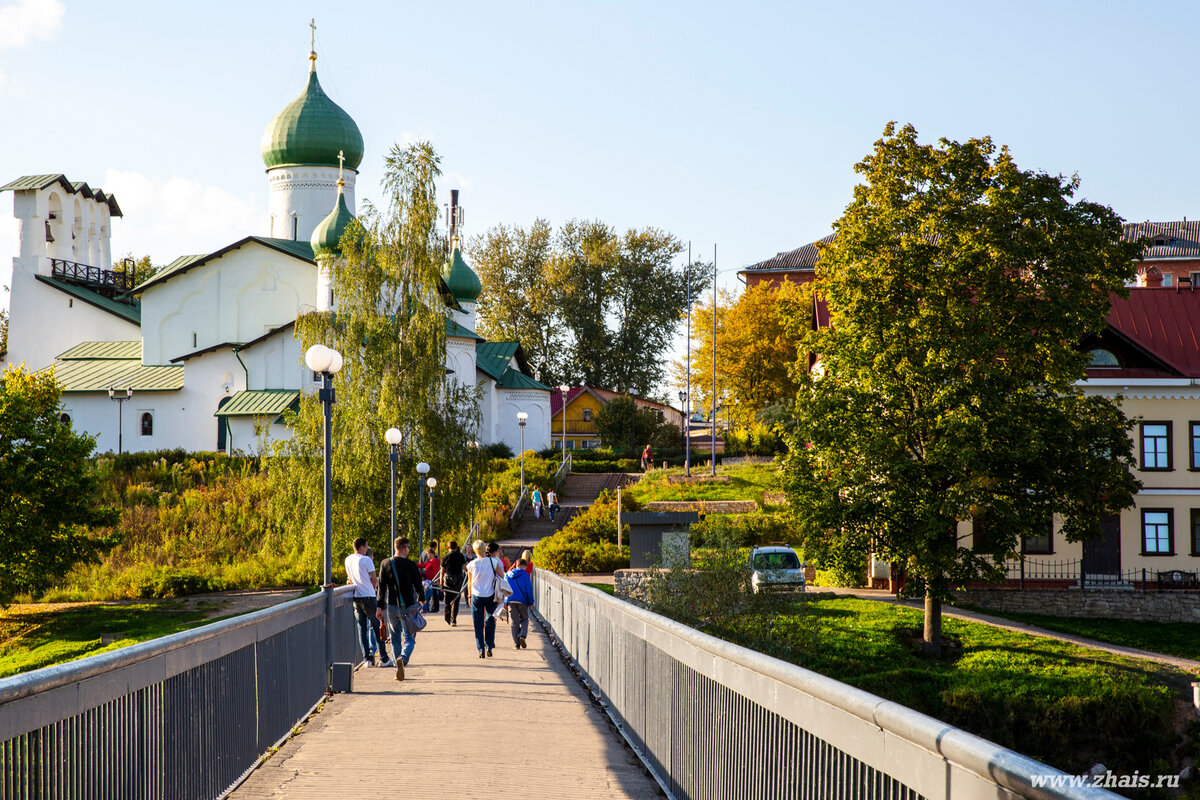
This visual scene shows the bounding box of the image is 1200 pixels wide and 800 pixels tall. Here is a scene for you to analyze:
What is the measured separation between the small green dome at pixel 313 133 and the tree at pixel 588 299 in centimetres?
2539

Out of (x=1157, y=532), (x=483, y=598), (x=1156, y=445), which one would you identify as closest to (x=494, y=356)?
(x=1156, y=445)

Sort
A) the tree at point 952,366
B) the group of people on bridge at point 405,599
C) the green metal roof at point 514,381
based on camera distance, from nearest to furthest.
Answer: the group of people on bridge at point 405,599 → the tree at point 952,366 → the green metal roof at point 514,381

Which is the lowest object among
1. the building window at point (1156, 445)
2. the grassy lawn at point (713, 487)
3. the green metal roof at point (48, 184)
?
the grassy lawn at point (713, 487)

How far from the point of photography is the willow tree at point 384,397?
32.3 meters

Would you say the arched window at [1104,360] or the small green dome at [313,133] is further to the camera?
the small green dome at [313,133]

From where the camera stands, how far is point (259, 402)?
171 feet

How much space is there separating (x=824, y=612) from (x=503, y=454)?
3420cm

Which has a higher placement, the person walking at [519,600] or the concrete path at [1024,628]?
the person walking at [519,600]

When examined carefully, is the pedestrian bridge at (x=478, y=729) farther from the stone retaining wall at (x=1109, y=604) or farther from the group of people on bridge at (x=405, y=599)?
the stone retaining wall at (x=1109, y=604)

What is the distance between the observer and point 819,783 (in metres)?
4.34

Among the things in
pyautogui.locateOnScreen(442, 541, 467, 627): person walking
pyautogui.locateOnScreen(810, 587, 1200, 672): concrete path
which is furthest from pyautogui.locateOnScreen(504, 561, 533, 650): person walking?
pyautogui.locateOnScreen(810, 587, 1200, 672): concrete path

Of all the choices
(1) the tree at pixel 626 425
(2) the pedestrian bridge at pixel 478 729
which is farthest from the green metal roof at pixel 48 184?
(2) the pedestrian bridge at pixel 478 729

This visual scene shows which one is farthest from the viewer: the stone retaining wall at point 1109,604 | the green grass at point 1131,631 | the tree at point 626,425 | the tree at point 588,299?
the tree at point 588,299

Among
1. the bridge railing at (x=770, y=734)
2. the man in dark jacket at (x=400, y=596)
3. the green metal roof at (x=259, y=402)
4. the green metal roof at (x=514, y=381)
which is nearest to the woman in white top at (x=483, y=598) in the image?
the man in dark jacket at (x=400, y=596)
